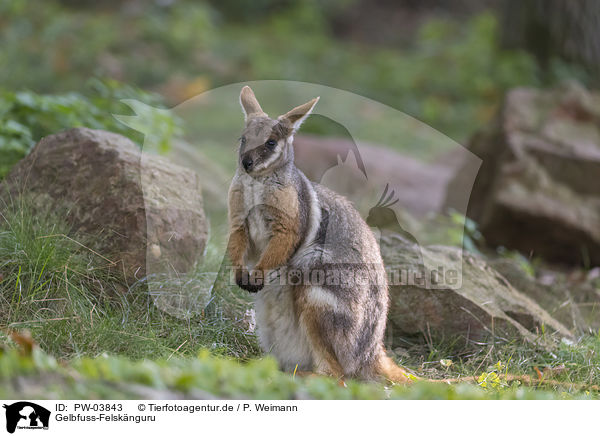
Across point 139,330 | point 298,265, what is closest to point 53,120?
point 139,330

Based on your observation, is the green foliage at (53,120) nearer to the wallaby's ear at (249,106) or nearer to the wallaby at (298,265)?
the wallaby's ear at (249,106)

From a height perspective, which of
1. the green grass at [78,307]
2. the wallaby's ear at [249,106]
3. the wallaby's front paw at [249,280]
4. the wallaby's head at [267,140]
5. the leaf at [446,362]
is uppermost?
the wallaby's ear at [249,106]

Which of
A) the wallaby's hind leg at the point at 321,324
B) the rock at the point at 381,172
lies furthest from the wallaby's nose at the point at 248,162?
the rock at the point at 381,172

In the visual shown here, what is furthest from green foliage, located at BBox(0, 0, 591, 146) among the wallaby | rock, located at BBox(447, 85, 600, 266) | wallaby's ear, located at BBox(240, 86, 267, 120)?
the wallaby

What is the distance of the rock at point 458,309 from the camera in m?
4.92

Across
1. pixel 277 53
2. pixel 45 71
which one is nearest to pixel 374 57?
Answer: pixel 277 53

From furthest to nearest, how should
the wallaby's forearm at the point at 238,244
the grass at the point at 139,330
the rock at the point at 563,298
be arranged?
1. the rock at the point at 563,298
2. the wallaby's forearm at the point at 238,244
3. the grass at the point at 139,330

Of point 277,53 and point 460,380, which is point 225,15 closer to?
point 277,53

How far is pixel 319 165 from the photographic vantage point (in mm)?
8695

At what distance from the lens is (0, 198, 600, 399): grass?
391cm

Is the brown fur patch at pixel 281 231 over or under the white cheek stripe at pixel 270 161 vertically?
under

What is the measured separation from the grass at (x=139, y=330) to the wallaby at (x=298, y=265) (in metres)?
0.28
